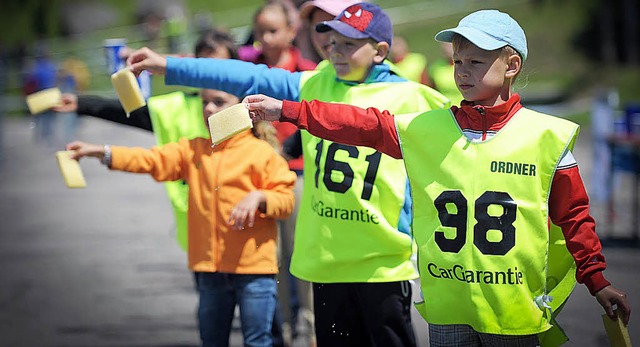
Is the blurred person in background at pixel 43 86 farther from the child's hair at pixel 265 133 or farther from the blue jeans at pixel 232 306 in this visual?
the blue jeans at pixel 232 306

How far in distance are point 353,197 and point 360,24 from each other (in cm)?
80

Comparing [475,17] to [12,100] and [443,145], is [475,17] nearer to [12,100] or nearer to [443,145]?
[443,145]

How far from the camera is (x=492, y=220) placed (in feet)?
12.2

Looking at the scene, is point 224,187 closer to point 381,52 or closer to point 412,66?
point 381,52

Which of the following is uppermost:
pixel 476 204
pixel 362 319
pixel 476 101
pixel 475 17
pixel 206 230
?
pixel 475 17

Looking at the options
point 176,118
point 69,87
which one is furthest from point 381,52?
point 69,87

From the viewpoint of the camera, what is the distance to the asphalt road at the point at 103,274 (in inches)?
278

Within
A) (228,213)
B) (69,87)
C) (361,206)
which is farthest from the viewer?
(69,87)

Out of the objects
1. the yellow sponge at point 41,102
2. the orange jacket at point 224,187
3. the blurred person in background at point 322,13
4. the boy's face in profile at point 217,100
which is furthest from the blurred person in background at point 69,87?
the boy's face in profile at point 217,100

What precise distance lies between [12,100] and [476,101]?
29773 mm

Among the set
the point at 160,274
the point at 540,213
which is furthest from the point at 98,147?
the point at 160,274

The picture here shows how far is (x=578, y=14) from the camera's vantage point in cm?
3444

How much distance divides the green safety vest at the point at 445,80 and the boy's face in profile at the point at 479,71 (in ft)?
20.3

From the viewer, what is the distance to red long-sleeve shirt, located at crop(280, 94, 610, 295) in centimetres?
371
